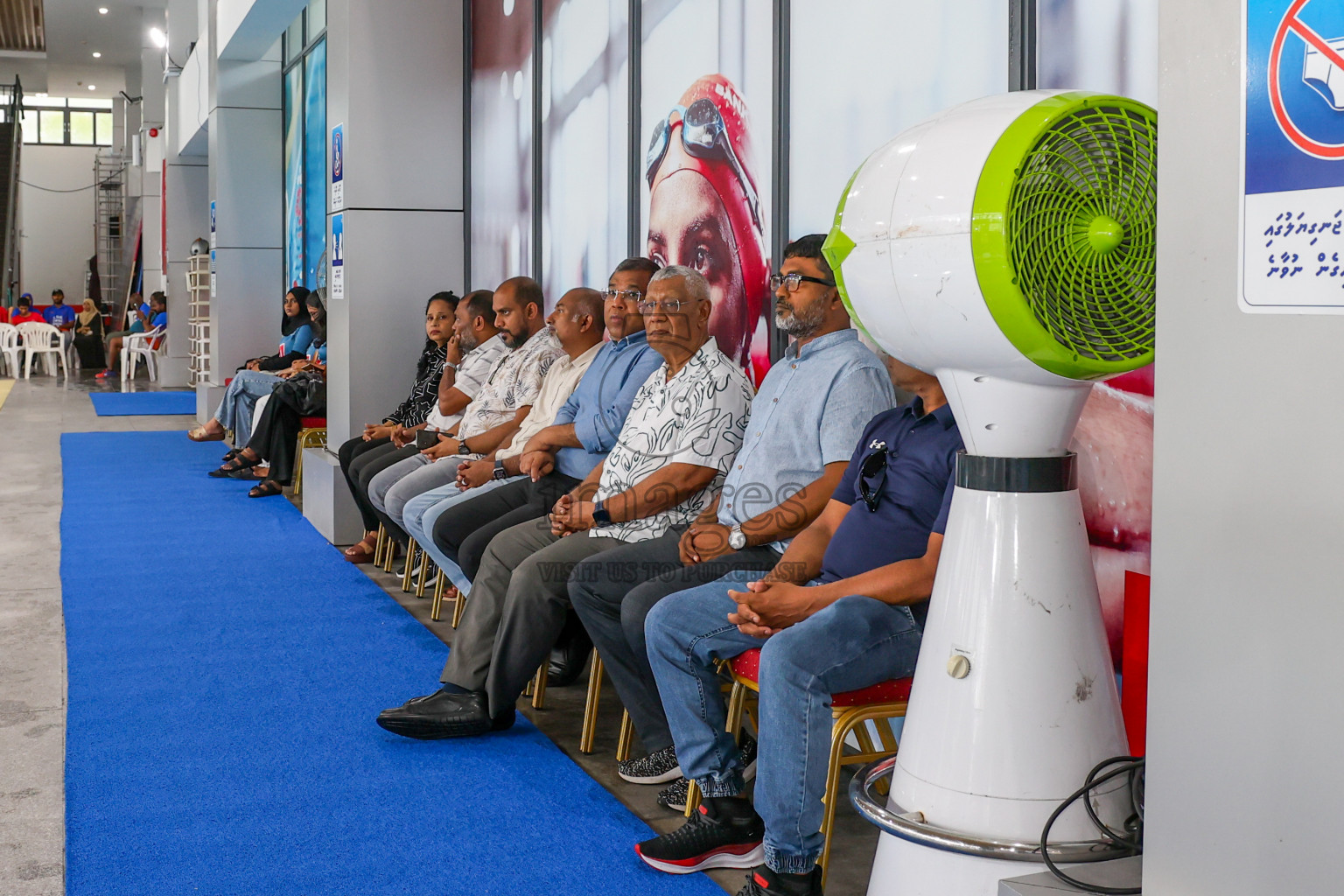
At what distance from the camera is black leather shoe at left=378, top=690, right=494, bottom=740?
327cm

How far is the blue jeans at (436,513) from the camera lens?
4230mm

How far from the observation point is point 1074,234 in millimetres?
1515

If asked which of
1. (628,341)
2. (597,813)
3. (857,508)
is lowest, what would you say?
(597,813)

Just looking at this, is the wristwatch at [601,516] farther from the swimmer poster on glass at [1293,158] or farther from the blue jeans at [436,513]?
the swimmer poster on glass at [1293,158]

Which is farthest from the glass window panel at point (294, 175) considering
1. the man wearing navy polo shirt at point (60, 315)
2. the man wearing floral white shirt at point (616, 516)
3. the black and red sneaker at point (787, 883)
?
the man wearing navy polo shirt at point (60, 315)

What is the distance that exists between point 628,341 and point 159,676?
1.89m

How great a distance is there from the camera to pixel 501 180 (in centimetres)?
623

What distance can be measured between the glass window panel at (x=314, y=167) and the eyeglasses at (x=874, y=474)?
786cm

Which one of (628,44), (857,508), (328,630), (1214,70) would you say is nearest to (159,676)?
(328,630)

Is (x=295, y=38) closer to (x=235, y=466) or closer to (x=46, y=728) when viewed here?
(x=235, y=466)

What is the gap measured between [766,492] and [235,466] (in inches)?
258

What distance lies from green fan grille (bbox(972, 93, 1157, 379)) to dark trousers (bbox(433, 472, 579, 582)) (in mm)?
2579

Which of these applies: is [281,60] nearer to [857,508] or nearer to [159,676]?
[159,676]

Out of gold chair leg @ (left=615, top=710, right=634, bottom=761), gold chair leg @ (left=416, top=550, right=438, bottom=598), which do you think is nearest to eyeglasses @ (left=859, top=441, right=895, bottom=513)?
gold chair leg @ (left=615, top=710, right=634, bottom=761)
